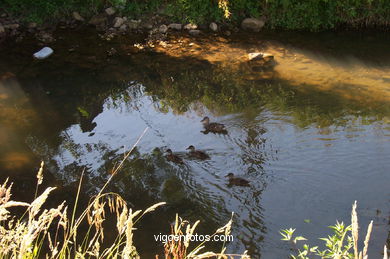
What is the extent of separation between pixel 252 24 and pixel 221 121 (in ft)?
17.3

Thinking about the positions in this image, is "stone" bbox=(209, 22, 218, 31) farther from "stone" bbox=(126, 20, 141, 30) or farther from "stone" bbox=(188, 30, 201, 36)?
"stone" bbox=(126, 20, 141, 30)

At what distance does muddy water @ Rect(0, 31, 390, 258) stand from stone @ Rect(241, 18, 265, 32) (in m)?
0.52

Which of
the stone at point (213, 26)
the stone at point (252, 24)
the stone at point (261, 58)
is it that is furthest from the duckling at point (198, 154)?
the stone at point (252, 24)

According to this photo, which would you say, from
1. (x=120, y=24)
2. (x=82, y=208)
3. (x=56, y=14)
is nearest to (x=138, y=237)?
(x=82, y=208)

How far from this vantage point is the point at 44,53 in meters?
11.8

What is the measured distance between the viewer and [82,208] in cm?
672

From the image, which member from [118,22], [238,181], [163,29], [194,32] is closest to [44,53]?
[118,22]

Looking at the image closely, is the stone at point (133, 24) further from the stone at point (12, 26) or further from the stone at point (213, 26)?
the stone at point (12, 26)

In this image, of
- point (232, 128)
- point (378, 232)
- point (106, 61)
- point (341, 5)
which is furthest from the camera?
point (341, 5)

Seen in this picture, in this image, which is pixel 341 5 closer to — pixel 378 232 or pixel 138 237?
pixel 378 232

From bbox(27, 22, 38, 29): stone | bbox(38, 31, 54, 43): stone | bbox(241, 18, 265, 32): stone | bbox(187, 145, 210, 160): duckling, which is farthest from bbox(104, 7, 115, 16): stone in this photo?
bbox(187, 145, 210, 160): duckling

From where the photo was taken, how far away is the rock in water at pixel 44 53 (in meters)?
11.8

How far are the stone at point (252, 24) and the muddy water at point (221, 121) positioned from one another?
52 centimetres

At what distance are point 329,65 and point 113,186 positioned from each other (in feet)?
21.2
